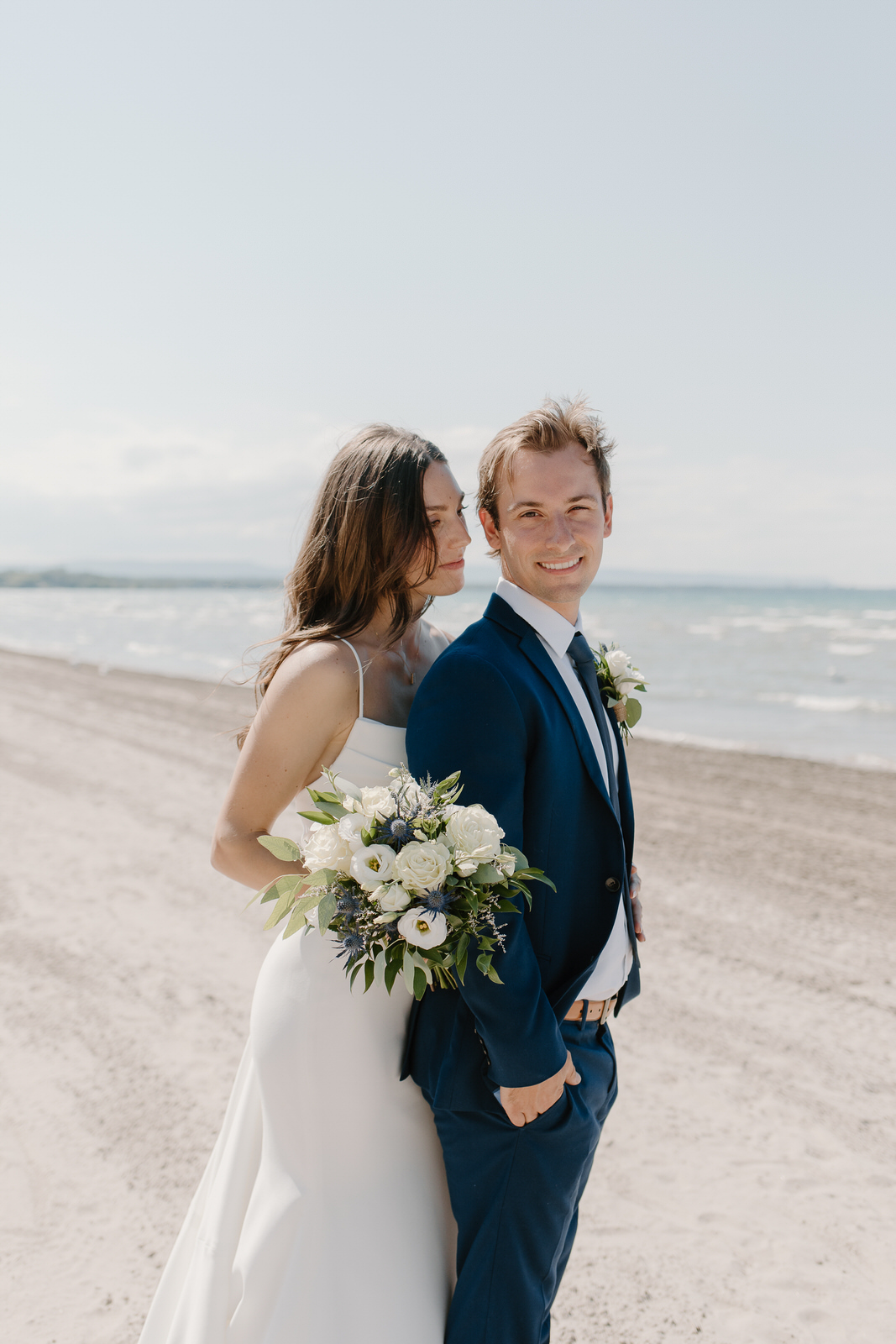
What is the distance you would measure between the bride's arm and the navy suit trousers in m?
0.80

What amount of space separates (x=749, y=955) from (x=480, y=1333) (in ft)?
14.9

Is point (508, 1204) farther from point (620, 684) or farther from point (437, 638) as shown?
point (437, 638)

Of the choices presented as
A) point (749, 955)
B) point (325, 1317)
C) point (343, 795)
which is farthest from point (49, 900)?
point (343, 795)

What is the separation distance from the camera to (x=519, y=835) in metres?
2.00

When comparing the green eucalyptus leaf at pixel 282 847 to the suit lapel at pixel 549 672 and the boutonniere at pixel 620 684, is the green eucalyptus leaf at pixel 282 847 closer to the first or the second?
the suit lapel at pixel 549 672

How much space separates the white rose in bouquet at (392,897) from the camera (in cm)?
176

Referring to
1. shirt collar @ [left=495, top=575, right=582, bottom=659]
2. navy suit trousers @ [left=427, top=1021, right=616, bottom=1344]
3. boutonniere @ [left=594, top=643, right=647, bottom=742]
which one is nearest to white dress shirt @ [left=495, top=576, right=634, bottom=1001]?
shirt collar @ [left=495, top=575, right=582, bottom=659]

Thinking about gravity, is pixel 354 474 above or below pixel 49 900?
above

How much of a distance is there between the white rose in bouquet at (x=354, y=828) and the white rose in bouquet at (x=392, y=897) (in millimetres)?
100

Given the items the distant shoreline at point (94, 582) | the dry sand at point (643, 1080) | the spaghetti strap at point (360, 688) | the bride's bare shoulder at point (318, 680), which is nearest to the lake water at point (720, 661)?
the bride's bare shoulder at point (318, 680)

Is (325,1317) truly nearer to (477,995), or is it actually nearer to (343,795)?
(477,995)

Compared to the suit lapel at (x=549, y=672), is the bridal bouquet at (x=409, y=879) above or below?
below

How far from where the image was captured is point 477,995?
1.88 m

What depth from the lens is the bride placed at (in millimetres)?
2250
